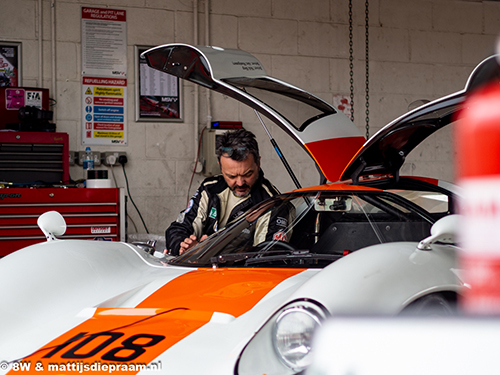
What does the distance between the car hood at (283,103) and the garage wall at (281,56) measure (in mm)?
2757

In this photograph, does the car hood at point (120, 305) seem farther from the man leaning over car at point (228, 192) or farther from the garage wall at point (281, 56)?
the garage wall at point (281, 56)

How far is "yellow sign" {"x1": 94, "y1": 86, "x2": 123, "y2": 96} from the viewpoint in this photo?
489 cm

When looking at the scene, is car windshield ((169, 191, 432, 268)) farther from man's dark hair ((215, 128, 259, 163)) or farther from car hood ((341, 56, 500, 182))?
man's dark hair ((215, 128, 259, 163))

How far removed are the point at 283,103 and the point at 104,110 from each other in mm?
3098

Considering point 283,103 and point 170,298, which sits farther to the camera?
point 283,103

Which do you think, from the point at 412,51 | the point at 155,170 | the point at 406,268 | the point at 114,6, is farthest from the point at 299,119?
the point at 412,51

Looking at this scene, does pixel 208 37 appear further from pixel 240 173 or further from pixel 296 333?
pixel 296 333

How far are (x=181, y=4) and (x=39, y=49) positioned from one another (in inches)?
56.1

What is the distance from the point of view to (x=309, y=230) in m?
1.80

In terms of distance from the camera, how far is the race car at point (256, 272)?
98cm

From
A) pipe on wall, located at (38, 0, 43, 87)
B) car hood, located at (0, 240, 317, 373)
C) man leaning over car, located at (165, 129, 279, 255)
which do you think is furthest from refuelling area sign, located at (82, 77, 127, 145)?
car hood, located at (0, 240, 317, 373)

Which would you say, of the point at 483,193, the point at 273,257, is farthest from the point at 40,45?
the point at 483,193

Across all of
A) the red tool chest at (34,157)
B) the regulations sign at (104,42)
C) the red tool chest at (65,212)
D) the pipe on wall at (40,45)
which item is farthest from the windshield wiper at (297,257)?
the pipe on wall at (40,45)

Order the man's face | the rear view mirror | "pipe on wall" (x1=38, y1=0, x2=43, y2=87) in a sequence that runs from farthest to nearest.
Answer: "pipe on wall" (x1=38, y1=0, x2=43, y2=87) < the man's face < the rear view mirror
